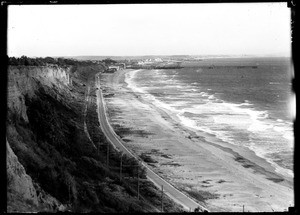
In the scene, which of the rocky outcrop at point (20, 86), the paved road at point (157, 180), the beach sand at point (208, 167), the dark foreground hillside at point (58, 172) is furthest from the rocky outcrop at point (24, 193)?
the beach sand at point (208, 167)

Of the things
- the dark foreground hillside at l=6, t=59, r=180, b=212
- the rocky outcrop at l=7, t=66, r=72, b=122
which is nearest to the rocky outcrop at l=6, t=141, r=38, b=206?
the dark foreground hillside at l=6, t=59, r=180, b=212

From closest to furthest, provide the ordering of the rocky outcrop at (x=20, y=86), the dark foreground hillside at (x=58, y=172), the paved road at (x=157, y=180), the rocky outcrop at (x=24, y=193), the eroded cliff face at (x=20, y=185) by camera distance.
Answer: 1. the eroded cliff face at (x=20, y=185)
2. the rocky outcrop at (x=24, y=193)
3. the dark foreground hillside at (x=58, y=172)
4. the paved road at (x=157, y=180)
5. the rocky outcrop at (x=20, y=86)

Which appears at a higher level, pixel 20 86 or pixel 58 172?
pixel 20 86

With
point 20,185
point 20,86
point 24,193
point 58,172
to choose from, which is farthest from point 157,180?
point 24,193

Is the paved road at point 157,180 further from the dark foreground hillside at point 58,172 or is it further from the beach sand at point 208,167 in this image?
the dark foreground hillside at point 58,172

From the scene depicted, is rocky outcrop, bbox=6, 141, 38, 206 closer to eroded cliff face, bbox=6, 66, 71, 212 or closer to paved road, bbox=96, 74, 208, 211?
eroded cliff face, bbox=6, 66, 71, 212

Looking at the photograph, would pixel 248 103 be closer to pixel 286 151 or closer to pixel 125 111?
pixel 125 111

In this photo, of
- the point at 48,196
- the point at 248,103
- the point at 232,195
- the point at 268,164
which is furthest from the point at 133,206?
the point at 248,103

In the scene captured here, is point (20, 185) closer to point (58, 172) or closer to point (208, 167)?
point (58, 172)
